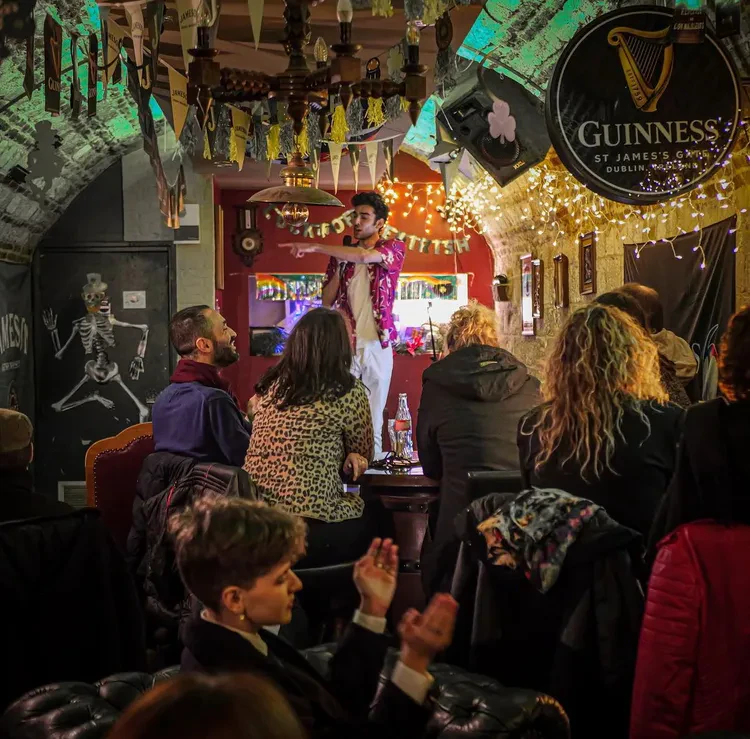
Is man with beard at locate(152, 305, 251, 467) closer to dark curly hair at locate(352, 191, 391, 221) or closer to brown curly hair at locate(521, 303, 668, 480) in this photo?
brown curly hair at locate(521, 303, 668, 480)

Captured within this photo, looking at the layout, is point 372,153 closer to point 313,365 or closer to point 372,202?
point 372,202

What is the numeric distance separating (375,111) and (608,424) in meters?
3.73

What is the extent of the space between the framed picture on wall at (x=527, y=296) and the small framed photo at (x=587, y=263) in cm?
149

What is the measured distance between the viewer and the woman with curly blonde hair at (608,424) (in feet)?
8.75

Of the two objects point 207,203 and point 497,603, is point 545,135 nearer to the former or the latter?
point 497,603

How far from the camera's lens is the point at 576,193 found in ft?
23.2

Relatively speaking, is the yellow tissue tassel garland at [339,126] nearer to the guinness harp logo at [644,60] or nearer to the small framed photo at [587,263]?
the guinness harp logo at [644,60]

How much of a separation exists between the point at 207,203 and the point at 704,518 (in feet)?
24.8

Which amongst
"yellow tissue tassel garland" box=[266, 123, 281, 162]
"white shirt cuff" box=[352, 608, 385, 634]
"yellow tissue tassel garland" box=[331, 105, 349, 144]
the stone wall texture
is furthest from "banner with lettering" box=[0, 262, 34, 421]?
"white shirt cuff" box=[352, 608, 385, 634]

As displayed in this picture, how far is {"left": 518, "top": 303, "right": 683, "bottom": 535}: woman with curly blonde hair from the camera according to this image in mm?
2666

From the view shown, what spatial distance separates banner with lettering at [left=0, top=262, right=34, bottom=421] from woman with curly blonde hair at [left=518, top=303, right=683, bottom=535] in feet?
20.8

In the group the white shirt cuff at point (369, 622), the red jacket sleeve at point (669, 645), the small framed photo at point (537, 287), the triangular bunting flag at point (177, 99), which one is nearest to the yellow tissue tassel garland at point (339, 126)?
the triangular bunting flag at point (177, 99)

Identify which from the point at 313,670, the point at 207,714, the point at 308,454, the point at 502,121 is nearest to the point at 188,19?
the point at 308,454

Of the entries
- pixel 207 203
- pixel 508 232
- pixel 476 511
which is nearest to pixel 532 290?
pixel 508 232
